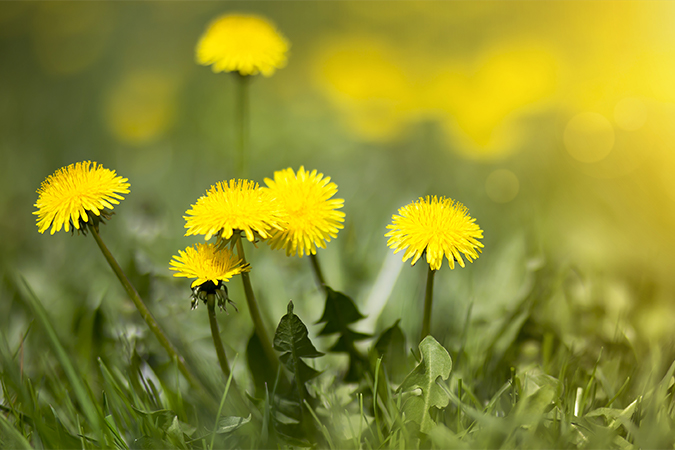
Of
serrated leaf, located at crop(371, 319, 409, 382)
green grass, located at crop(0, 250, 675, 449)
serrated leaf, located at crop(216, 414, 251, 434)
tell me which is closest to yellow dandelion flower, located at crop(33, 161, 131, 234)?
green grass, located at crop(0, 250, 675, 449)

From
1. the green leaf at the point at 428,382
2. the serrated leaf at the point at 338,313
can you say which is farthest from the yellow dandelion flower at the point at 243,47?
the green leaf at the point at 428,382

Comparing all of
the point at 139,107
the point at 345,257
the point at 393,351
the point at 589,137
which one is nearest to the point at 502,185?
the point at 589,137

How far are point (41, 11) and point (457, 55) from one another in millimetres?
1570

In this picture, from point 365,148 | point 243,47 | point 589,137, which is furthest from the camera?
point 365,148

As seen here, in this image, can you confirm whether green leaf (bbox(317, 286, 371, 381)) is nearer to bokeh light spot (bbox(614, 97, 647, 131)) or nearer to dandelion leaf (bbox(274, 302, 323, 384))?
dandelion leaf (bbox(274, 302, 323, 384))

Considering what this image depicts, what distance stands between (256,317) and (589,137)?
3.91ft

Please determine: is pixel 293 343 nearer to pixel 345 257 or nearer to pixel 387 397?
pixel 387 397

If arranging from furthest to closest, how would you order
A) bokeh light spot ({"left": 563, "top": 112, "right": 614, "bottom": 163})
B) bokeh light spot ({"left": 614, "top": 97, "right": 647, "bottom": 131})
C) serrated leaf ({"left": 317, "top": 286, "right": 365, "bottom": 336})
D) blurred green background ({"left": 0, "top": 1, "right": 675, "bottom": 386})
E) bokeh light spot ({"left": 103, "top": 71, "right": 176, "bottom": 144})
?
bokeh light spot ({"left": 103, "top": 71, "right": 176, "bottom": 144}) < bokeh light spot ({"left": 563, "top": 112, "right": 614, "bottom": 163}) < bokeh light spot ({"left": 614, "top": 97, "right": 647, "bottom": 131}) < blurred green background ({"left": 0, "top": 1, "right": 675, "bottom": 386}) < serrated leaf ({"left": 317, "top": 286, "right": 365, "bottom": 336})

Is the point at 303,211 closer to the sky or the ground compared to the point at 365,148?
closer to the ground

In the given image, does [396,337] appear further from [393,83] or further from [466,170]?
[393,83]

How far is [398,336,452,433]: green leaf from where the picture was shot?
1.55 ft

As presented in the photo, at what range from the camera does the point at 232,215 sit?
1.43 ft

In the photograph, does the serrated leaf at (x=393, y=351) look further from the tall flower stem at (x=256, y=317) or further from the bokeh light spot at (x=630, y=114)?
the bokeh light spot at (x=630, y=114)

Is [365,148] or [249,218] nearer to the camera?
[249,218]
